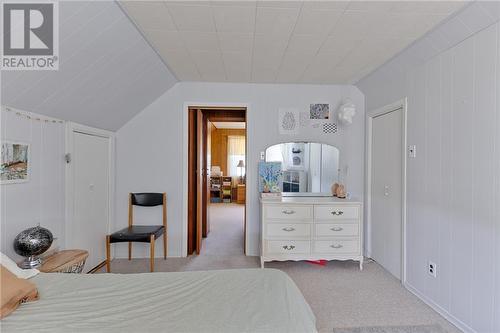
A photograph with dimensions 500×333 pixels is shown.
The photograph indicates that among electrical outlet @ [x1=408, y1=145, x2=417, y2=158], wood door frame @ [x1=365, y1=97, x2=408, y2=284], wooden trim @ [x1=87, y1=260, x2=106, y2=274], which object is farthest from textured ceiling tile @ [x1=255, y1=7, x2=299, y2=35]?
wooden trim @ [x1=87, y1=260, x2=106, y2=274]

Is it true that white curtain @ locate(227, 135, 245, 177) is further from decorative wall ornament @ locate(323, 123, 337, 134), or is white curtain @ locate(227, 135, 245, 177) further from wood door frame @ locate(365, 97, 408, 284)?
wood door frame @ locate(365, 97, 408, 284)

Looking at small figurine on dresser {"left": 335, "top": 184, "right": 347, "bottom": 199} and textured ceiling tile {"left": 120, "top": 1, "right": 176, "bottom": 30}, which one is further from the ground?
textured ceiling tile {"left": 120, "top": 1, "right": 176, "bottom": 30}

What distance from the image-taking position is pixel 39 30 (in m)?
1.55

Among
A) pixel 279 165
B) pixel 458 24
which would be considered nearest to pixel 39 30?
pixel 279 165

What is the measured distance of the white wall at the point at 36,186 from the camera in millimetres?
1801

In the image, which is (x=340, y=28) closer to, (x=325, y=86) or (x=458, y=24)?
(x=458, y=24)

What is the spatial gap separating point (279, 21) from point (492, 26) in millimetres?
1485

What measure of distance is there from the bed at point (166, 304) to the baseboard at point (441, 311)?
1.51m

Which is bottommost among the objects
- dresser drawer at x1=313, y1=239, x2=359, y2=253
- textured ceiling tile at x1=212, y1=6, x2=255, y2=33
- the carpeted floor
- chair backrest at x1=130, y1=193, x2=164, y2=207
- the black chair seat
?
the carpeted floor

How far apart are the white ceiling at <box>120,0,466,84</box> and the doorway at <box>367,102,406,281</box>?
687 mm

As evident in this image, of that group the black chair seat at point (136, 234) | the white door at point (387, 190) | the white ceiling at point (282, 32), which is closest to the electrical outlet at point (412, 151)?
the white door at point (387, 190)

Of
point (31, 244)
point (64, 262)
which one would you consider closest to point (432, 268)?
point (64, 262)

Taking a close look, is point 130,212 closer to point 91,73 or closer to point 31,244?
point 31,244

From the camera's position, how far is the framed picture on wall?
69.6 inches
